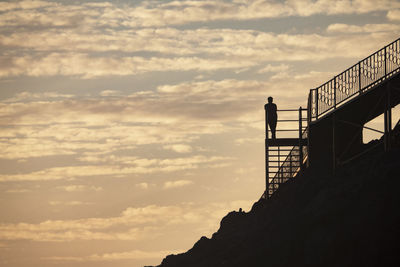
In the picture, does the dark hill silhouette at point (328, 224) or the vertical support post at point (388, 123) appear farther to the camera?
the vertical support post at point (388, 123)

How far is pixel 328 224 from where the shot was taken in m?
40.0

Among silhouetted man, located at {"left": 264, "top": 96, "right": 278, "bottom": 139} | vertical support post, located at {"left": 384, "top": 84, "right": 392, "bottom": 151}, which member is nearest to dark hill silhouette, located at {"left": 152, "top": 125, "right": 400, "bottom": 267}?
vertical support post, located at {"left": 384, "top": 84, "right": 392, "bottom": 151}

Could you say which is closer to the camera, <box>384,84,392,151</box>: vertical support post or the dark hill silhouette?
the dark hill silhouette

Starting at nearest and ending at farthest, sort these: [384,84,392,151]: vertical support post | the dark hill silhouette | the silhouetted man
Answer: the dark hill silhouette → [384,84,392,151]: vertical support post → the silhouetted man

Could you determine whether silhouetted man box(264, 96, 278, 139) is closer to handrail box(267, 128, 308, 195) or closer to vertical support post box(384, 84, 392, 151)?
handrail box(267, 128, 308, 195)

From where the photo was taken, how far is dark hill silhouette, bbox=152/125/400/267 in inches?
1480

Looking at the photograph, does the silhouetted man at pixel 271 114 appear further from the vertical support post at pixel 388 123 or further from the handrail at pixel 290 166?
the vertical support post at pixel 388 123

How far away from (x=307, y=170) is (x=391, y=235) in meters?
11.1

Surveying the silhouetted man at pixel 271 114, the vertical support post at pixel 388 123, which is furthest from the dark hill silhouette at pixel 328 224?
the silhouetted man at pixel 271 114

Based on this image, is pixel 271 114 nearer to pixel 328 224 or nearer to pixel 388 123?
pixel 388 123

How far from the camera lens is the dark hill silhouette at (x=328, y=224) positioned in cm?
3759

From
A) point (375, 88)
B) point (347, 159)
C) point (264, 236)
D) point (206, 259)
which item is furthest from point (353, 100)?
point (206, 259)

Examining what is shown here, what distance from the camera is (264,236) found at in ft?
143

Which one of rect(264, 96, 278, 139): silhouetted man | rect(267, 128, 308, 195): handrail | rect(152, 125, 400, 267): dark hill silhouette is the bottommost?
rect(152, 125, 400, 267): dark hill silhouette
